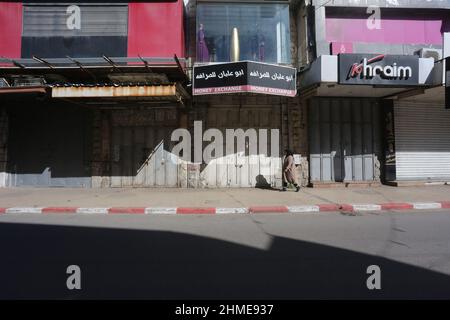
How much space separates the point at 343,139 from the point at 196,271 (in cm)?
1133

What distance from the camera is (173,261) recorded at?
4637 millimetres

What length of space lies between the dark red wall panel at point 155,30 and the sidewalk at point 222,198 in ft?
16.5

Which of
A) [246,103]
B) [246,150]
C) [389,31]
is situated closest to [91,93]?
[246,103]

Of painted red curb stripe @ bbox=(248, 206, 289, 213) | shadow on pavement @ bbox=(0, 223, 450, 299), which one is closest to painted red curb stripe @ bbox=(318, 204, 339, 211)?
painted red curb stripe @ bbox=(248, 206, 289, 213)

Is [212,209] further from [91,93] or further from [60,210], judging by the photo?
[91,93]

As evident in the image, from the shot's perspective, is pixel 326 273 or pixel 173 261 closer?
pixel 326 273

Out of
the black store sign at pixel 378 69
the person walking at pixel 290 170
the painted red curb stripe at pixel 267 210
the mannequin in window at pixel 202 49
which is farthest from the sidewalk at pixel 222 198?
the mannequin in window at pixel 202 49

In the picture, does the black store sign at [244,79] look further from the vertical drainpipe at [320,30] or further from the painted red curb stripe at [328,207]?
the painted red curb stripe at [328,207]

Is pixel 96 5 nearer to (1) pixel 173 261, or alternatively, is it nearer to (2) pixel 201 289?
(1) pixel 173 261

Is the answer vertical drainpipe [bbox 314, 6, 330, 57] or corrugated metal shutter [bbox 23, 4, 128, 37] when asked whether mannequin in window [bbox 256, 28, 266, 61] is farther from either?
corrugated metal shutter [bbox 23, 4, 128, 37]

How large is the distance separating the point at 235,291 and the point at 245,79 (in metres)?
8.70

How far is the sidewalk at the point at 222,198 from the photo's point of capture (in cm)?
916
